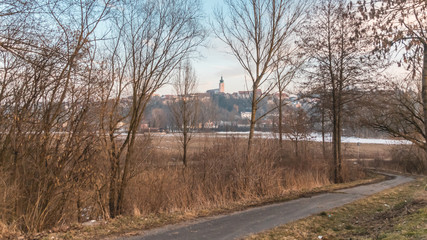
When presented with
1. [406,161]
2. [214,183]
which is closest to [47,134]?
[214,183]

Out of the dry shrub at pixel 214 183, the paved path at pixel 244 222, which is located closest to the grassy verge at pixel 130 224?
the paved path at pixel 244 222

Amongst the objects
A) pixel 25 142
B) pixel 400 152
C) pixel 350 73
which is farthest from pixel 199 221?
pixel 400 152

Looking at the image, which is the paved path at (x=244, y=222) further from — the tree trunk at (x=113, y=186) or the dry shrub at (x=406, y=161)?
the dry shrub at (x=406, y=161)

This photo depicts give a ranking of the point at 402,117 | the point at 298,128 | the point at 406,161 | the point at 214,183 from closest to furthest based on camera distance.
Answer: the point at 214,183 → the point at 298,128 → the point at 402,117 → the point at 406,161

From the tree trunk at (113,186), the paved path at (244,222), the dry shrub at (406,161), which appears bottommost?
the dry shrub at (406,161)

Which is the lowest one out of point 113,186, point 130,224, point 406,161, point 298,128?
point 406,161

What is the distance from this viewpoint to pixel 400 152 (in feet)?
94.1

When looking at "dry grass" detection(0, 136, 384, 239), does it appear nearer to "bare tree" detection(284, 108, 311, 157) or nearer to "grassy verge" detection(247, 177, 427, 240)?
"grassy verge" detection(247, 177, 427, 240)

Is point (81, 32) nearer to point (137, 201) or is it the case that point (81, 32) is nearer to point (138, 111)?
point (138, 111)

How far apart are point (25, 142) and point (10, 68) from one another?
180 centimetres

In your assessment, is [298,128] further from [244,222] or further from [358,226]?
[244,222]

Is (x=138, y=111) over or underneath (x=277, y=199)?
over

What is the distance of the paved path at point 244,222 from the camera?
20.8ft

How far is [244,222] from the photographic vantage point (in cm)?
738
